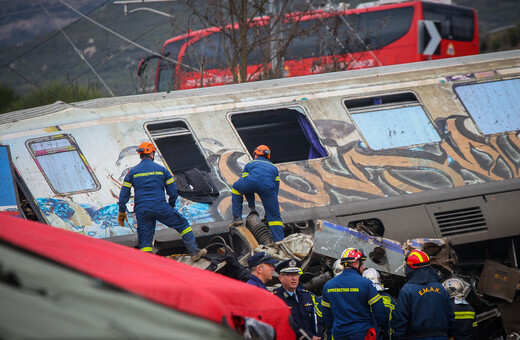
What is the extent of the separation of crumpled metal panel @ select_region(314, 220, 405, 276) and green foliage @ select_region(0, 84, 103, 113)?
33.3 ft

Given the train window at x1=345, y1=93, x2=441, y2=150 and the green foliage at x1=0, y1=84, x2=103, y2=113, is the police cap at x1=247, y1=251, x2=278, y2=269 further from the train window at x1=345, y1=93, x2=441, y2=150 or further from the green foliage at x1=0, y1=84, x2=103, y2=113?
the green foliage at x1=0, y1=84, x2=103, y2=113

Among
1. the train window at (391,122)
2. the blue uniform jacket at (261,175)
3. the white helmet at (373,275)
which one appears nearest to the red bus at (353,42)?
the train window at (391,122)

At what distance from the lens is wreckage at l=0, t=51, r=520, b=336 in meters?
9.64

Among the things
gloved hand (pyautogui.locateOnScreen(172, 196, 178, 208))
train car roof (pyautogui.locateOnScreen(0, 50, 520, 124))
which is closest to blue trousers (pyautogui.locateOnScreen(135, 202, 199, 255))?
gloved hand (pyautogui.locateOnScreen(172, 196, 178, 208))

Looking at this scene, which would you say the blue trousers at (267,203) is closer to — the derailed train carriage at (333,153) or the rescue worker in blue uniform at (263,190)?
the rescue worker in blue uniform at (263,190)

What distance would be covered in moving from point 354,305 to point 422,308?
33.4 inches

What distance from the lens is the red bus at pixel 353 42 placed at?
1834 cm

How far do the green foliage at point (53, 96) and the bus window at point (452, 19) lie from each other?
11584 millimetres

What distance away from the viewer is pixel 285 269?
22.0 feet

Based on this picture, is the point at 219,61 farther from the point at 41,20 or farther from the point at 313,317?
the point at 313,317

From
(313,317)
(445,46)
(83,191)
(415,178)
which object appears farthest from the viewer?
(445,46)

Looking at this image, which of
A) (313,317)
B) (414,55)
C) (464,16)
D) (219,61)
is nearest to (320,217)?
(313,317)

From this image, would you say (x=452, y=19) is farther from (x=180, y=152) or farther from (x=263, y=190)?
(x=263, y=190)

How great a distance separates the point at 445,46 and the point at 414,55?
57.8 inches
